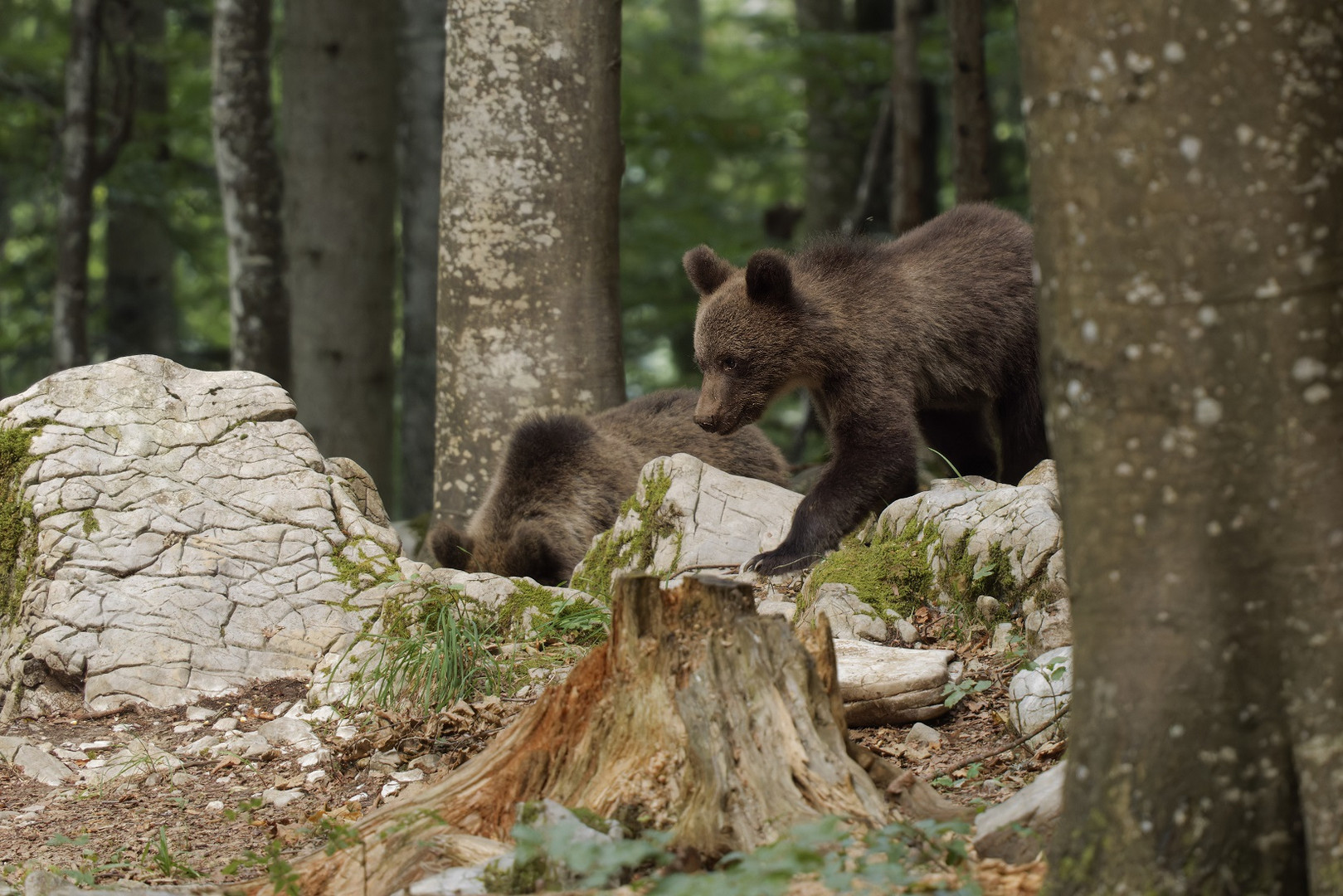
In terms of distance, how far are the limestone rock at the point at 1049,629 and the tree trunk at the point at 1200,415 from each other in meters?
2.02

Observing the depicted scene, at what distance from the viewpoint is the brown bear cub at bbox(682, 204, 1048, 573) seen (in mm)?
6438

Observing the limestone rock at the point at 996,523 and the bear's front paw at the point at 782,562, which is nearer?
the limestone rock at the point at 996,523

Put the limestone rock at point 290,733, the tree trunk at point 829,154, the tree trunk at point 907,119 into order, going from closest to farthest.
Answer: the limestone rock at point 290,733, the tree trunk at point 907,119, the tree trunk at point 829,154

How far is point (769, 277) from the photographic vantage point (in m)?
6.55

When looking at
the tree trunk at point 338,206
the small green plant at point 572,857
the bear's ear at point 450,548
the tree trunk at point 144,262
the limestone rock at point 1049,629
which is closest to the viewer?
the small green plant at point 572,857

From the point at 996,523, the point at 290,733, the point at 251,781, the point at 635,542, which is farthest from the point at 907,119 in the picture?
the point at 251,781

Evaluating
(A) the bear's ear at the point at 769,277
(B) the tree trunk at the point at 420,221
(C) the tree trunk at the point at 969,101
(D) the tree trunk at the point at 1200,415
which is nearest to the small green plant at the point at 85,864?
(D) the tree trunk at the point at 1200,415

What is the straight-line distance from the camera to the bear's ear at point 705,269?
23.5 feet

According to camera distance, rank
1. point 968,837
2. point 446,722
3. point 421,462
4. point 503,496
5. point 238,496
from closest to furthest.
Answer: point 968,837
point 446,722
point 238,496
point 503,496
point 421,462

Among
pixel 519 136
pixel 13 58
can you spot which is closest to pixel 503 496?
pixel 519 136

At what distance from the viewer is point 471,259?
7.91 m

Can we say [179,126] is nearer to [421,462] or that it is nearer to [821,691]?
[421,462]

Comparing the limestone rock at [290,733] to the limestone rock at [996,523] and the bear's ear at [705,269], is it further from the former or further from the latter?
the bear's ear at [705,269]

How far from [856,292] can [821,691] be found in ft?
12.1
